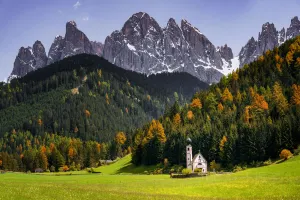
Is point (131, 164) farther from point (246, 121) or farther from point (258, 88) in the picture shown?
point (258, 88)

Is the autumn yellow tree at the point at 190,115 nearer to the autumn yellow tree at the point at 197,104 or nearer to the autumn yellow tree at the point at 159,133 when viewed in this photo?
the autumn yellow tree at the point at 197,104

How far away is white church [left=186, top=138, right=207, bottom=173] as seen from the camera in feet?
346

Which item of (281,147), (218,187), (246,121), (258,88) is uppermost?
(258,88)

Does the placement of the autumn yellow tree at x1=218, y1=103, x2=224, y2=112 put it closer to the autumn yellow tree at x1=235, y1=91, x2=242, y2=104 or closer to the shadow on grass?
the autumn yellow tree at x1=235, y1=91, x2=242, y2=104

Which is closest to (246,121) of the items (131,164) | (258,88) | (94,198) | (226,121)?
(226,121)

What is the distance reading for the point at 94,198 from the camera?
33.8 m

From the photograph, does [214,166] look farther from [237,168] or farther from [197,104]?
[197,104]

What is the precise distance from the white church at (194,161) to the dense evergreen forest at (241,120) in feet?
10.9

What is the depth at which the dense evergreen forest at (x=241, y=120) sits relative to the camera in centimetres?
9656

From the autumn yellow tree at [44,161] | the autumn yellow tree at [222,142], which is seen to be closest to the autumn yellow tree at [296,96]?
the autumn yellow tree at [222,142]

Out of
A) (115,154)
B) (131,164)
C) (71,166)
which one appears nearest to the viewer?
(131,164)

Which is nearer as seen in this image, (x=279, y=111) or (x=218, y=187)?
(x=218, y=187)

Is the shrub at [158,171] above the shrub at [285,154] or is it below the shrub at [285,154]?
below

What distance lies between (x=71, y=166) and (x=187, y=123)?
181ft
